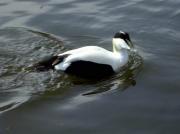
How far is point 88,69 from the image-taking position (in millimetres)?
7254

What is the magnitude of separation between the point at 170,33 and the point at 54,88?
8.97 ft

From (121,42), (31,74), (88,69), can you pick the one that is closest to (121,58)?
(121,42)

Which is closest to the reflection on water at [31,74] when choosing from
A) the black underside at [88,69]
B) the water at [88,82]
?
the water at [88,82]

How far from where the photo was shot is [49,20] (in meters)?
9.69

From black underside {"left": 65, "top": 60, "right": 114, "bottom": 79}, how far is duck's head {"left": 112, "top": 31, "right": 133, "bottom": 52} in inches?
21.0

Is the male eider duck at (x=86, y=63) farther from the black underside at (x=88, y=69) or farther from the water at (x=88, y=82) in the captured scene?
the water at (x=88, y=82)

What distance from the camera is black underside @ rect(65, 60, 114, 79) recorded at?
722cm

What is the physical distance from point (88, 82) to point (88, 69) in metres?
0.18

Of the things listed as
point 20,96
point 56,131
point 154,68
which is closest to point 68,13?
point 154,68

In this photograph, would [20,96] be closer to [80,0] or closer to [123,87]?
[123,87]

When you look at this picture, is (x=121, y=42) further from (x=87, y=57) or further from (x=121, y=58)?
(x=87, y=57)

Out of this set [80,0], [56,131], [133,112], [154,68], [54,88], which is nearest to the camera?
[56,131]

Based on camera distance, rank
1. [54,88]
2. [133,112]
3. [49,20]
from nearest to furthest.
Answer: [133,112]
[54,88]
[49,20]

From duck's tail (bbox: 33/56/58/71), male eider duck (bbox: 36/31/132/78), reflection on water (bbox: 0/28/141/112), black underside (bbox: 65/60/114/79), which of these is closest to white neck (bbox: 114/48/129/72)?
male eider duck (bbox: 36/31/132/78)
